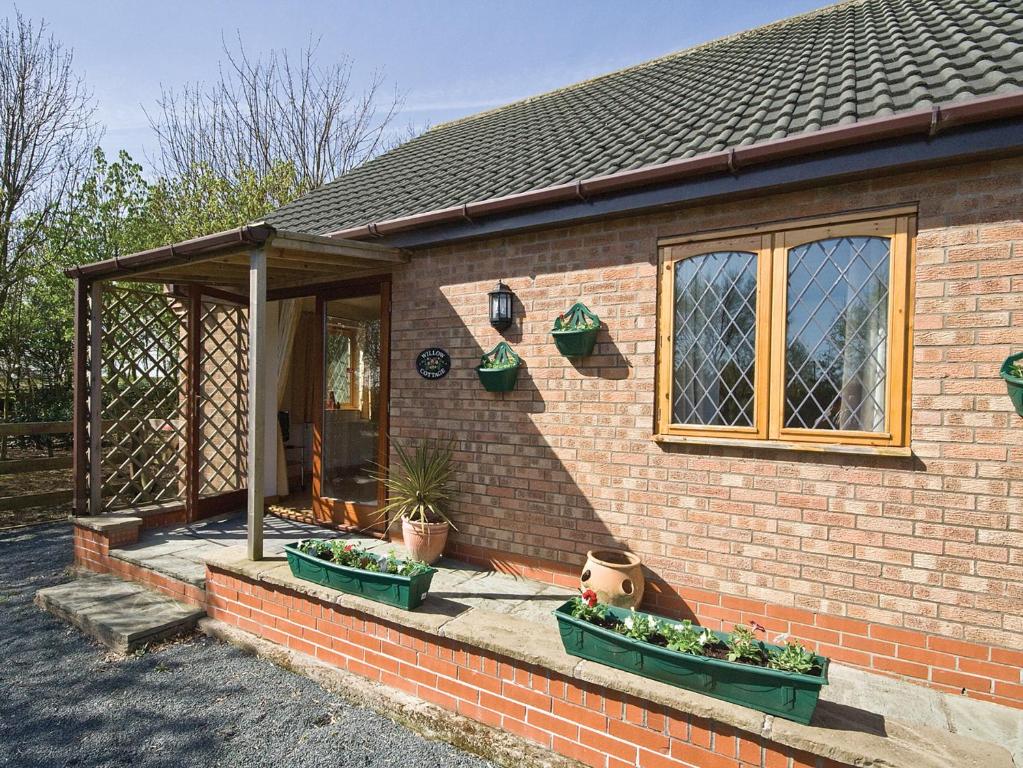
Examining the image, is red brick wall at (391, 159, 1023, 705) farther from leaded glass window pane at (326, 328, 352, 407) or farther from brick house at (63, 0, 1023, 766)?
leaded glass window pane at (326, 328, 352, 407)

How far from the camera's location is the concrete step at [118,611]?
388cm

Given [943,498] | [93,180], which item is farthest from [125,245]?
[943,498]

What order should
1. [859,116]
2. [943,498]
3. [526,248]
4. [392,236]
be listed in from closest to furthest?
[943,498], [859,116], [526,248], [392,236]

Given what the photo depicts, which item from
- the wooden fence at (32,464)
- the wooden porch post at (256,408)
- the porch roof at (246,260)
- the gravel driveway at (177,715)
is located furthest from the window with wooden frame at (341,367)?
the wooden fence at (32,464)

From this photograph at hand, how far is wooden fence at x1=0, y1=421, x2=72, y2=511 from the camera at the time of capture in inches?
272

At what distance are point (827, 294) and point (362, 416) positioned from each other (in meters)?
4.32

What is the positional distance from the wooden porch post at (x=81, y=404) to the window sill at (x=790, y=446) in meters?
5.62

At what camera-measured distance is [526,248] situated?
4.39 m

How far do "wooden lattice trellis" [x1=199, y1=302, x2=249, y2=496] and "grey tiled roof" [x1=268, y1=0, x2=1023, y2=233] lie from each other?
1.39 m

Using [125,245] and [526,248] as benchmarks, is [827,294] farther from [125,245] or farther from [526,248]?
[125,245]

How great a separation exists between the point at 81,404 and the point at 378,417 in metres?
3.02

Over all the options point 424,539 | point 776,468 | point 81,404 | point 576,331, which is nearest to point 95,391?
point 81,404

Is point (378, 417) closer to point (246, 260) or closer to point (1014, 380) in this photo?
point (246, 260)

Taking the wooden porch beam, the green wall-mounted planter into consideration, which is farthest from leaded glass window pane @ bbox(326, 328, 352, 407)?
the green wall-mounted planter
